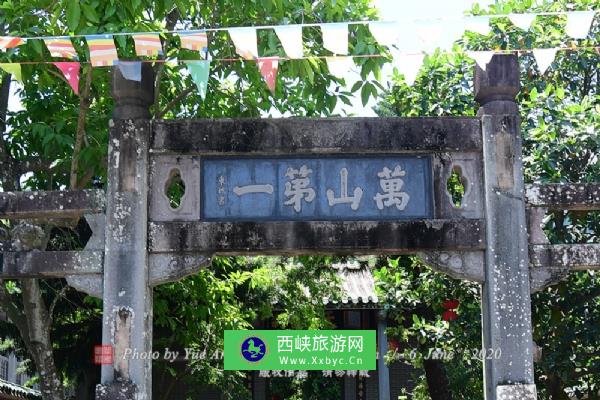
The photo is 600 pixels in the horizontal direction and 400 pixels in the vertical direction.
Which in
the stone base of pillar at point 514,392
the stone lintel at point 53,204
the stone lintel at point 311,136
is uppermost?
the stone lintel at point 311,136

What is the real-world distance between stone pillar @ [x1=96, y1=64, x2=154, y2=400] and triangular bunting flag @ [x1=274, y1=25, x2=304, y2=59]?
3.78 ft

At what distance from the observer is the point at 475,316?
30.1 feet

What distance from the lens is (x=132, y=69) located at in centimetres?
679

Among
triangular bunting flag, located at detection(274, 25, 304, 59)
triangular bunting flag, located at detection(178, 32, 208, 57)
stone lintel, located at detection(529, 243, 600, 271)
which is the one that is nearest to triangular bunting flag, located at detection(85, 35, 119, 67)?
triangular bunting flag, located at detection(178, 32, 208, 57)

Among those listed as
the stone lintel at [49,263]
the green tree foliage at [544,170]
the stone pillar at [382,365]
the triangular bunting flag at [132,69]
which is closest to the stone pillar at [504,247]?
the green tree foliage at [544,170]

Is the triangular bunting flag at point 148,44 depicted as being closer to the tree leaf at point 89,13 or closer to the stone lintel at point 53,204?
the tree leaf at point 89,13

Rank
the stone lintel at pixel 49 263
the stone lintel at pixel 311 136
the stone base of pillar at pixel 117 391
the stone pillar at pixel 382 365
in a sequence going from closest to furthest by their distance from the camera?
the stone base of pillar at pixel 117 391
the stone lintel at pixel 49 263
the stone lintel at pixel 311 136
the stone pillar at pixel 382 365

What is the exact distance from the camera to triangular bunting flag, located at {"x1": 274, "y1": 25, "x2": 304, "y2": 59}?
6.64 m

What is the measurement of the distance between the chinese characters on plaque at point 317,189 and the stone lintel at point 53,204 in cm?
86

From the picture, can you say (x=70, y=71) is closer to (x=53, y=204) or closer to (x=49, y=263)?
(x=53, y=204)

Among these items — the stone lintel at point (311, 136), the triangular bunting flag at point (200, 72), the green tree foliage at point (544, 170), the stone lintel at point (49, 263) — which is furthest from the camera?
the green tree foliage at point (544, 170)

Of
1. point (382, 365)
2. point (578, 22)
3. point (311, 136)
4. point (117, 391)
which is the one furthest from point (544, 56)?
point (382, 365)

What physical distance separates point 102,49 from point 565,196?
3753 millimetres

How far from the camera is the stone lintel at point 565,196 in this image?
684 cm
